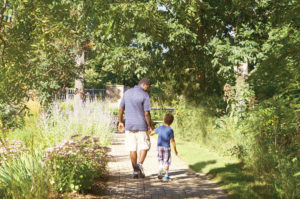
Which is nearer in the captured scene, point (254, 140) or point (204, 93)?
point (254, 140)

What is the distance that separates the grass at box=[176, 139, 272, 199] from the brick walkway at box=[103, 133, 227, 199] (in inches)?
8.7

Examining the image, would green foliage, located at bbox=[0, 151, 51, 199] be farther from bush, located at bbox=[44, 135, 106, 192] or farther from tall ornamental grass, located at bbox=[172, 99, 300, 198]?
tall ornamental grass, located at bbox=[172, 99, 300, 198]

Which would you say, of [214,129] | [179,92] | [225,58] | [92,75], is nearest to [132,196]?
[214,129]

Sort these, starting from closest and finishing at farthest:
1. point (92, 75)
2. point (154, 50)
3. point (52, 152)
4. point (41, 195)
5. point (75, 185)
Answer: point (41, 195), point (52, 152), point (75, 185), point (154, 50), point (92, 75)

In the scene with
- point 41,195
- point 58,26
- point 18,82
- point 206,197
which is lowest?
point 206,197

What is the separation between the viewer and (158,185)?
727 cm

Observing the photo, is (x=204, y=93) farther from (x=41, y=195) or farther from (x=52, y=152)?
(x=41, y=195)

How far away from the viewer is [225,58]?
41.1 ft

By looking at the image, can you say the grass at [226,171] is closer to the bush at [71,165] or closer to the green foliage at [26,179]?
the bush at [71,165]

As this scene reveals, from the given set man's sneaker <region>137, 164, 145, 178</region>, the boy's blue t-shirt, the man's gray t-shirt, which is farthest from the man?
the boy's blue t-shirt

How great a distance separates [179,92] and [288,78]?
11.8 metres

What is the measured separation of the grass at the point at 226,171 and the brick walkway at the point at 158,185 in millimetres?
221

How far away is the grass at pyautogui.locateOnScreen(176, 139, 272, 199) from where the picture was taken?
21.3ft

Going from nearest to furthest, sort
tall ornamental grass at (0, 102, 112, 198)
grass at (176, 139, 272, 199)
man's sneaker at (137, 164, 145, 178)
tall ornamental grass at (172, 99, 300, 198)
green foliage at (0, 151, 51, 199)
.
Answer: green foliage at (0, 151, 51, 199) → tall ornamental grass at (0, 102, 112, 198) → tall ornamental grass at (172, 99, 300, 198) → grass at (176, 139, 272, 199) → man's sneaker at (137, 164, 145, 178)
